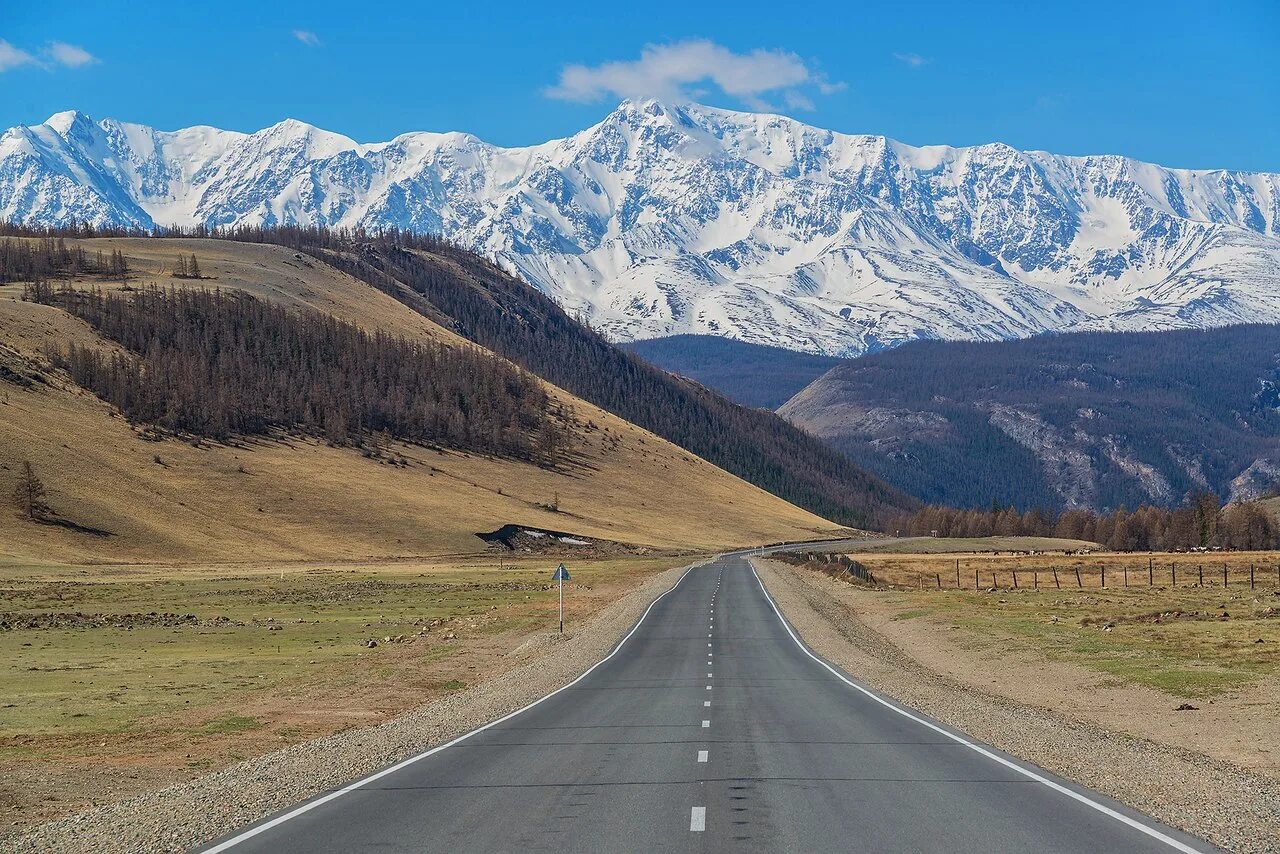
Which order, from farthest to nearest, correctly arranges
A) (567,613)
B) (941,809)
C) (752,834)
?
(567,613)
(941,809)
(752,834)

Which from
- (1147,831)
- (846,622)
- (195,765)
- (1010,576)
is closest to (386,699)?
(195,765)

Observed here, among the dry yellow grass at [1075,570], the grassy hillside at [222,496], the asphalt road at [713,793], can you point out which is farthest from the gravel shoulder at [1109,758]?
the grassy hillside at [222,496]

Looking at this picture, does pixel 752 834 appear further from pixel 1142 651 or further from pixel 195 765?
pixel 1142 651

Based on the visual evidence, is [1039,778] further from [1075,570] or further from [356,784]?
[1075,570]

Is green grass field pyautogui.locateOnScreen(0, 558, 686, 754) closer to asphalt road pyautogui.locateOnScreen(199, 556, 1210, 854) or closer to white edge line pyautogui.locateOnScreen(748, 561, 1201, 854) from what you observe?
asphalt road pyautogui.locateOnScreen(199, 556, 1210, 854)

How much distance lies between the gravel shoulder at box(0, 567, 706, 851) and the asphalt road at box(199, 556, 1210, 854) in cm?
81

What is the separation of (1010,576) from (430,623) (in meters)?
62.1

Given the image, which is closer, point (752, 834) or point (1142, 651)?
point (752, 834)

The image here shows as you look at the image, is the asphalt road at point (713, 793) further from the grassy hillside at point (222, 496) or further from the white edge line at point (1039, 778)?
the grassy hillside at point (222, 496)

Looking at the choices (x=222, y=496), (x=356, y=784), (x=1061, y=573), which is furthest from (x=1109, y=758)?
(x=222, y=496)

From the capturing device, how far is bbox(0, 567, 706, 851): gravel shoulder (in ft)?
55.0

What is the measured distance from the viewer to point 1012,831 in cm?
1596

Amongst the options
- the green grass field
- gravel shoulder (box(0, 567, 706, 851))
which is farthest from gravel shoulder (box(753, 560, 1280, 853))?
the green grass field

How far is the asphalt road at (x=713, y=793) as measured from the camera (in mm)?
15516
